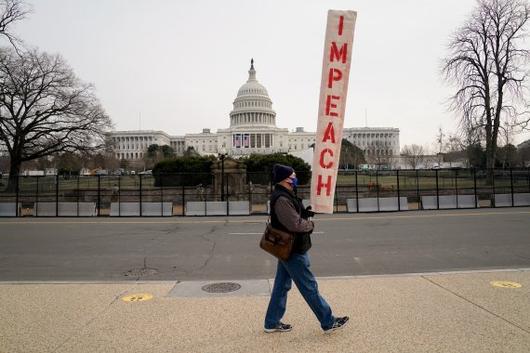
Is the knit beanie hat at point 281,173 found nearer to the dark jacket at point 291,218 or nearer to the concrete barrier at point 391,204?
the dark jacket at point 291,218

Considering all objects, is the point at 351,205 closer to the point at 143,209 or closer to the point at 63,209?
the point at 143,209

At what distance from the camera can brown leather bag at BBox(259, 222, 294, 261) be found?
4285mm

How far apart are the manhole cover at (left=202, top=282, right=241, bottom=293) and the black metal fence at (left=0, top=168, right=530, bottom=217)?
14038 mm

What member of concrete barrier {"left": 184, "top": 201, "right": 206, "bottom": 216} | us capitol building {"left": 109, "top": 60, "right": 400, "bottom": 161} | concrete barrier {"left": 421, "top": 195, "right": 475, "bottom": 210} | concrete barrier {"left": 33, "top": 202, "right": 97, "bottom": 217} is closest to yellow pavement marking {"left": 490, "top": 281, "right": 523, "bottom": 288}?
concrete barrier {"left": 184, "top": 201, "right": 206, "bottom": 216}

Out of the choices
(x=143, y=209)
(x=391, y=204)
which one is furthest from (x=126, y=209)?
(x=391, y=204)

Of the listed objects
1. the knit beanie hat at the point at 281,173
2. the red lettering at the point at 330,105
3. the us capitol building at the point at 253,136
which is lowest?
the knit beanie hat at the point at 281,173

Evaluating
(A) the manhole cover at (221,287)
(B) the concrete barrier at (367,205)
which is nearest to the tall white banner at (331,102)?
(A) the manhole cover at (221,287)

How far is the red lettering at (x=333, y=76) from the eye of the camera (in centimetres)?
473

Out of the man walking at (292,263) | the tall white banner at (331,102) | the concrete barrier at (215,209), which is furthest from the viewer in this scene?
the concrete barrier at (215,209)

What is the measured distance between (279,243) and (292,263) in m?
0.28

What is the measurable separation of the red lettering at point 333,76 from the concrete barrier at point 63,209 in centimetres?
1938

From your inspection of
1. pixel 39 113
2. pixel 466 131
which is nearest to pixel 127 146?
pixel 39 113

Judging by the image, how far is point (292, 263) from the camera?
4.39 meters

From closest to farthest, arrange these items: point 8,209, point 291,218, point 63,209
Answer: point 291,218
point 63,209
point 8,209
